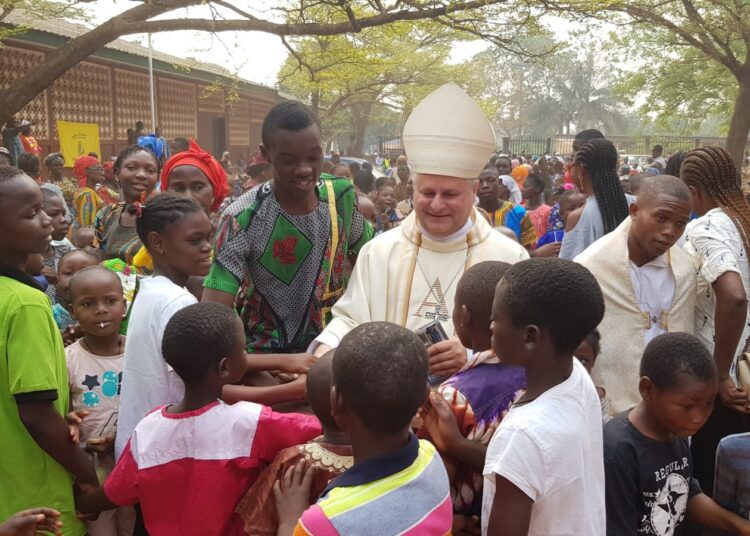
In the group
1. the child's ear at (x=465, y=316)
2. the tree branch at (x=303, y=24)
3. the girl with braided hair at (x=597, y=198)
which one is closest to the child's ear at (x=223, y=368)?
the child's ear at (x=465, y=316)

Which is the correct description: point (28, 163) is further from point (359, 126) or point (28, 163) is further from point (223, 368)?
point (359, 126)

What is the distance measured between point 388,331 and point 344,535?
0.50 m

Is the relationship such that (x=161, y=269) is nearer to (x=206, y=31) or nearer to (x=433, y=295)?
(x=433, y=295)

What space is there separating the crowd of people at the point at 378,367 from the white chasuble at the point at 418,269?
1cm

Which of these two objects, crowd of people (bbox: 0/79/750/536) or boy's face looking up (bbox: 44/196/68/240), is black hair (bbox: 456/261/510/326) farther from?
boy's face looking up (bbox: 44/196/68/240)

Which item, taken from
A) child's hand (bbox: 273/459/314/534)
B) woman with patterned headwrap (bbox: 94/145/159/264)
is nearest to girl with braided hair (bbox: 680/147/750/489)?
child's hand (bbox: 273/459/314/534)

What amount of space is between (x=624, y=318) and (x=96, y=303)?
247cm

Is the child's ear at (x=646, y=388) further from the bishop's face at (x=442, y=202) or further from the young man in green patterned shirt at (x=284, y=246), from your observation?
the young man in green patterned shirt at (x=284, y=246)

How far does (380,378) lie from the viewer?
1733 millimetres

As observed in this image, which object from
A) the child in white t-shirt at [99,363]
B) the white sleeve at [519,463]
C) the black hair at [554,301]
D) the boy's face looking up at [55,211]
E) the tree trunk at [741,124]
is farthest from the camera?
the tree trunk at [741,124]

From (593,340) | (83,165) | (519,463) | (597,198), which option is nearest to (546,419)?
(519,463)

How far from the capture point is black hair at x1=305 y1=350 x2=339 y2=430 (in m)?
2.13

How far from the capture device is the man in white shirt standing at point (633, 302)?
3.40m

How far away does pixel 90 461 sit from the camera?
99.9 inches
